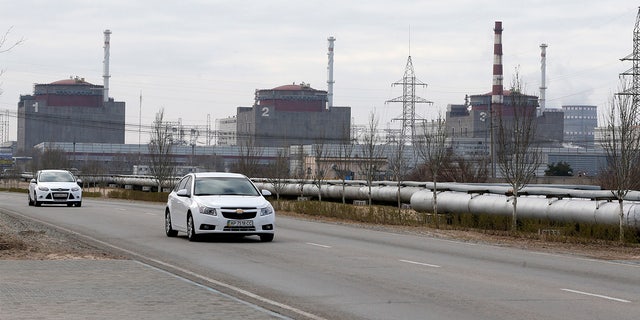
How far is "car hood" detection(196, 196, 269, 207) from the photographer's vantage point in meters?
23.6

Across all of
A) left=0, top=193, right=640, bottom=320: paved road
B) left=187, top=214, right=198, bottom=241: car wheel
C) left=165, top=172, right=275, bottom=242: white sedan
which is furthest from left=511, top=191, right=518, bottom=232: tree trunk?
left=187, top=214, right=198, bottom=241: car wheel

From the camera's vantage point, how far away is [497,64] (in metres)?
144

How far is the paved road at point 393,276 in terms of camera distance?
40.1ft

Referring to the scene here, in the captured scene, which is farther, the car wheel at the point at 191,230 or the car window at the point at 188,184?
the car window at the point at 188,184

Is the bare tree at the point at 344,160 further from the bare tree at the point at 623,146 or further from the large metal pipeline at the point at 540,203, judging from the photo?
the bare tree at the point at 623,146

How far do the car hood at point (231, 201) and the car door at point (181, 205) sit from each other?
51 cm

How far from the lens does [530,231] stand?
108ft

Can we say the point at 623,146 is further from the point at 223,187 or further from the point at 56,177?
the point at 56,177

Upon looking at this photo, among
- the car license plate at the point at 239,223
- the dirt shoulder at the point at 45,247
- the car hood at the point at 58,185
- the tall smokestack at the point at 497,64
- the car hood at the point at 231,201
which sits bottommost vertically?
the dirt shoulder at the point at 45,247

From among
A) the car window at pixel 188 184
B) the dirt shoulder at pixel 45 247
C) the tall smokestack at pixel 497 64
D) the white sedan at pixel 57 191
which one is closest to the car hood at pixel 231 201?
the car window at pixel 188 184

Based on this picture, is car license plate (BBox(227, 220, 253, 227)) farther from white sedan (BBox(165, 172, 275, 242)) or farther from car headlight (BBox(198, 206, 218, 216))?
car headlight (BBox(198, 206, 218, 216))

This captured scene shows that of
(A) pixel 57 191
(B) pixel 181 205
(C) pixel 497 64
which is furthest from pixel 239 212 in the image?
(C) pixel 497 64

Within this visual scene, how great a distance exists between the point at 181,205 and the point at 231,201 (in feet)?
5.33

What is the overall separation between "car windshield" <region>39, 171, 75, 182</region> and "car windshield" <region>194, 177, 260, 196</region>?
23.0 m
